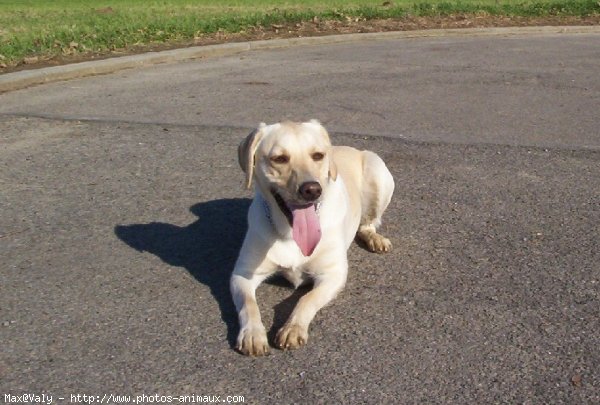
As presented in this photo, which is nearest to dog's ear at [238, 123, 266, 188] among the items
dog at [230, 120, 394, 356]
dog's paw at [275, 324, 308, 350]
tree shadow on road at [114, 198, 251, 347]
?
dog at [230, 120, 394, 356]

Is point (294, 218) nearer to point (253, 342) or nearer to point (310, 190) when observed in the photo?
point (310, 190)

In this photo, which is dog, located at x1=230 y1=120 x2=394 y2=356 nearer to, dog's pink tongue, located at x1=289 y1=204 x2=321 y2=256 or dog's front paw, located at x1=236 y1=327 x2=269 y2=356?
dog's pink tongue, located at x1=289 y1=204 x2=321 y2=256

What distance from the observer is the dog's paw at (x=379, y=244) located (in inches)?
209

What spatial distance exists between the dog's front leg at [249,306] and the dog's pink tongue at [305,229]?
228mm

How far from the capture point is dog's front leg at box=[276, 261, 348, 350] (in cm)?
397

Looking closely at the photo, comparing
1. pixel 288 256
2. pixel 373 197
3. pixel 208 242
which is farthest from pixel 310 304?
pixel 373 197

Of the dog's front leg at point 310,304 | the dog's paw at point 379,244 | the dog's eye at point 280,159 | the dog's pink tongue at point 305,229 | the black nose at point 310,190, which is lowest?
the dog's paw at point 379,244

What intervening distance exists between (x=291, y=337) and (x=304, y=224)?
0.75 m

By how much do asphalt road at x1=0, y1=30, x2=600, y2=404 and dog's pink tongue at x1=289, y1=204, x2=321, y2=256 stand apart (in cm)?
34

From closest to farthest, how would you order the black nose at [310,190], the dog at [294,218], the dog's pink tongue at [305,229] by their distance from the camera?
1. the black nose at [310,190]
2. the dog at [294,218]
3. the dog's pink tongue at [305,229]

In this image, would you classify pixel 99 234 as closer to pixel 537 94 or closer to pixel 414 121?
pixel 414 121

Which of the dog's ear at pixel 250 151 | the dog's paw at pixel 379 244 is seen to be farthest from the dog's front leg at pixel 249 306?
the dog's paw at pixel 379 244

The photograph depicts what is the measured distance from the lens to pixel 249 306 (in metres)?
4.23

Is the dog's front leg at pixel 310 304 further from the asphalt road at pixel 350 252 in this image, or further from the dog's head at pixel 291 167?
the dog's head at pixel 291 167
